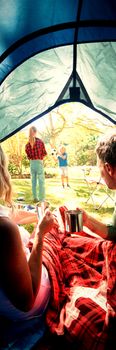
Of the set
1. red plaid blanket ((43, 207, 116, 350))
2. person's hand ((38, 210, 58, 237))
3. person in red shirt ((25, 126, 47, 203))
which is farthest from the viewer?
person in red shirt ((25, 126, 47, 203))

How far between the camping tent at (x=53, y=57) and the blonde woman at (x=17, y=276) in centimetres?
138

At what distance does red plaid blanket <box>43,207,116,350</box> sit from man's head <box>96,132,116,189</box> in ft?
1.27

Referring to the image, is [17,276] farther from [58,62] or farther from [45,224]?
[58,62]

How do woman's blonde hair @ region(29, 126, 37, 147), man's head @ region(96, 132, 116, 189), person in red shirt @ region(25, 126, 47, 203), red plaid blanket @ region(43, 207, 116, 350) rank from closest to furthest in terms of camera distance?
red plaid blanket @ region(43, 207, 116, 350) → man's head @ region(96, 132, 116, 189) → woman's blonde hair @ region(29, 126, 37, 147) → person in red shirt @ region(25, 126, 47, 203)

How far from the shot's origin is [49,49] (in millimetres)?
2625

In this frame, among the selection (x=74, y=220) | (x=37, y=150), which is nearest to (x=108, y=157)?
(x=74, y=220)

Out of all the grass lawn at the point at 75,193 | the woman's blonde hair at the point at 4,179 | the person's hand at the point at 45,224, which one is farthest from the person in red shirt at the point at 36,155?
the person's hand at the point at 45,224

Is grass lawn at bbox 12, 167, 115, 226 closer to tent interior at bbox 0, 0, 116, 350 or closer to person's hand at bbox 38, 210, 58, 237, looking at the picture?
tent interior at bbox 0, 0, 116, 350

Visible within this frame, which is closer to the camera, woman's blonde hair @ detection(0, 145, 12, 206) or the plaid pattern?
woman's blonde hair @ detection(0, 145, 12, 206)

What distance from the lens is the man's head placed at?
5.32 feet

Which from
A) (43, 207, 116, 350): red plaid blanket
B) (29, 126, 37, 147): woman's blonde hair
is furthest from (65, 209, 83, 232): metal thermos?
(29, 126, 37, 147): woman's blonde hair

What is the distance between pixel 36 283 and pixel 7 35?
195 centimetres

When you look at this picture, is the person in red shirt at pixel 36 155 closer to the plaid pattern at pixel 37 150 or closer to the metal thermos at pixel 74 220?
the plaid pattern at pixel 37 150

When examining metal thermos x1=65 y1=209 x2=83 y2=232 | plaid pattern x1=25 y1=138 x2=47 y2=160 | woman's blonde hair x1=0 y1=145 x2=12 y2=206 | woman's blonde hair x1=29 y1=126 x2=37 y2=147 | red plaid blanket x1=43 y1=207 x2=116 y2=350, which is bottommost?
red plaid blanket x1=43 y1=207 x2=116 y2=350
